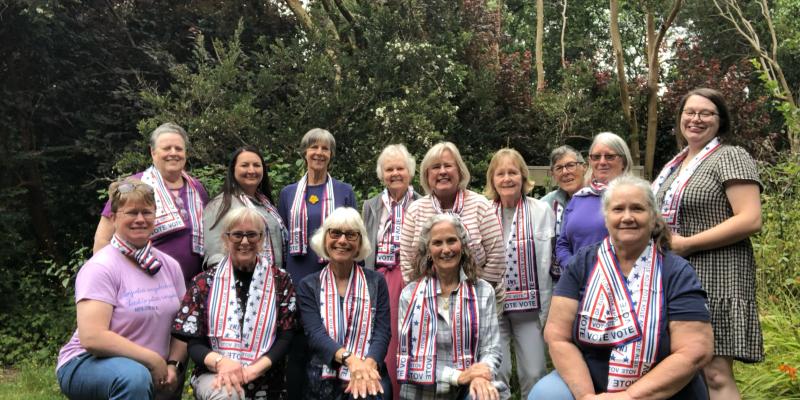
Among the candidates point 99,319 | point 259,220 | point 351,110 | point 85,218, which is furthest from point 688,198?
point 85,218

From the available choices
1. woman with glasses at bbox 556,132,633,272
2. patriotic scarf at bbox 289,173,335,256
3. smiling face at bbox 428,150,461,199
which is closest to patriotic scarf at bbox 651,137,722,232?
woman with glasses at bbox 556,132,633,272

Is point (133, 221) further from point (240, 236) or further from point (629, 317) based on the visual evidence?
point (629, 317)

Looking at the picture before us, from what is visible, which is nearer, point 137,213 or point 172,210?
point 137,213

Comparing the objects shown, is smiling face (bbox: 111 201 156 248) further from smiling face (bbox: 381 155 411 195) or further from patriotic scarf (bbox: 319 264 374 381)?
smiling face (bbox: 381 155 411 195)

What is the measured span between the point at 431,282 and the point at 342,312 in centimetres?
54

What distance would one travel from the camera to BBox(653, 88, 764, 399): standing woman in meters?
3.23

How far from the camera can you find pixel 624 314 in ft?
9.71

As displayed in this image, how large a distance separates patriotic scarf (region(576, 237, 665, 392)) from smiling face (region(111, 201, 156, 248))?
87.0 inches

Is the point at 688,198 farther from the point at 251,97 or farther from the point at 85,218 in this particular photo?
the point at 85,218

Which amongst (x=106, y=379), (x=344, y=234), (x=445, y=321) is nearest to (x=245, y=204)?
(x=344, y=234)

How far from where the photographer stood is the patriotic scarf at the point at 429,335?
370cm

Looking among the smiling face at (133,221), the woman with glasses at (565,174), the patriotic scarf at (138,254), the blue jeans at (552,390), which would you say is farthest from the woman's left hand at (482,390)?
the smiling face at (133,221)

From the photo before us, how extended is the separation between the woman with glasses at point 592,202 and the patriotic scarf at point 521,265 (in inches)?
8.7

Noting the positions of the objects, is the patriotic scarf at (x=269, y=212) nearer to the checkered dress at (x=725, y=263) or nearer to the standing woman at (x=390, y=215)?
the standing woman at (x=390, y=215)
